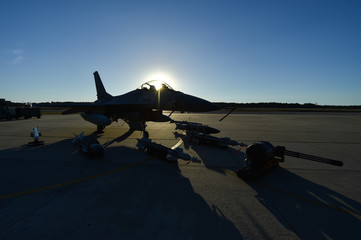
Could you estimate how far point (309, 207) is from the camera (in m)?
3.48

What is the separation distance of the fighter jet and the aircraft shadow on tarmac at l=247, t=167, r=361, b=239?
4713 mm

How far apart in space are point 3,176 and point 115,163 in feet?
9.90

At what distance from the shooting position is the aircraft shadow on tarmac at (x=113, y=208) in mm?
2740

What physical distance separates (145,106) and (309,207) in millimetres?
8683

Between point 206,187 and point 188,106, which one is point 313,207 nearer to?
point 206,187

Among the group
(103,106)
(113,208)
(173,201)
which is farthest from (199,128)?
(113,208)

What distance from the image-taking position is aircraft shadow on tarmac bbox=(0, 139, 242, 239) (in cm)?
274

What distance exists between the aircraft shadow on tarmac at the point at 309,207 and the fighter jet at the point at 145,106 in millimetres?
4713

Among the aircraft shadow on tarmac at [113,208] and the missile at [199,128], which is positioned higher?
the missile at [199,128]

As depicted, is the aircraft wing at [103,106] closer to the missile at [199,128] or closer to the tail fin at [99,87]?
the missile at [199,128]

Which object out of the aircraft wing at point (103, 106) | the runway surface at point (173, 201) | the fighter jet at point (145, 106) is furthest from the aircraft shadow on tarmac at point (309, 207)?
the aircraft wing at point (103, 106)

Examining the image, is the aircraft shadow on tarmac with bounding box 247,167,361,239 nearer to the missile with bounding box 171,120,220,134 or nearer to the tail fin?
the missile with bounding box 171,120,220,134

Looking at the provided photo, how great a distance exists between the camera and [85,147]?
6.89 metres

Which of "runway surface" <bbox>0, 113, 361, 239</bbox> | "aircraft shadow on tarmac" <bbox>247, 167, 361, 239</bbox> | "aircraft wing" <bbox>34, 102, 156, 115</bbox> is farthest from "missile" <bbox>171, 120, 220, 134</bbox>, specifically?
"aircraft shadow on tarmac" <bbox>247, 167, 361, 239</bbox>
